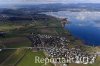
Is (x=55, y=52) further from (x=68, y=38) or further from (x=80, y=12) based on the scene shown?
(x=80, y=12)

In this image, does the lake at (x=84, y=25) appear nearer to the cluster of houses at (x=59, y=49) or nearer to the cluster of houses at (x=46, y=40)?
the cluster of houses at (x=46, y=40)

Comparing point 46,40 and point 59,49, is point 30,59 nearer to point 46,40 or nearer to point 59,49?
point 59,49

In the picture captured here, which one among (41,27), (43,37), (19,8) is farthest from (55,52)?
(19,8)

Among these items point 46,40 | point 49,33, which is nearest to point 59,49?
point 46,40

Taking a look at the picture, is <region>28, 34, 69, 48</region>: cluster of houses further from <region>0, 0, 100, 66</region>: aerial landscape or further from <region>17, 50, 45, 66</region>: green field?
<region>17, 50, 45, 66</region>: green field

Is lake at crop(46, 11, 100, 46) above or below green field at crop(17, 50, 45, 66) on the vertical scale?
below

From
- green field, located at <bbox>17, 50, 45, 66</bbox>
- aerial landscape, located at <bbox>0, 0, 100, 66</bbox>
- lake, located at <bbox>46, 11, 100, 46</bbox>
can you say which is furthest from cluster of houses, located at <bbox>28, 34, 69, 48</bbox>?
green field, located at <bbox>17, 50, 45, 66</bbox>

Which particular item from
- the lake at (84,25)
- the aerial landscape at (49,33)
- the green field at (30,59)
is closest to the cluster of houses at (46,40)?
the aerial landscape at (49,33)
